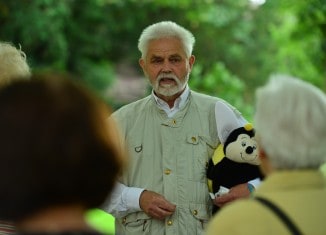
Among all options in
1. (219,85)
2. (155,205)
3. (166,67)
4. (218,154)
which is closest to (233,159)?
(218,154)

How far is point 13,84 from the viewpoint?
202 centimetres

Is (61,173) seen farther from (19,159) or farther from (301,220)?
(301,220)

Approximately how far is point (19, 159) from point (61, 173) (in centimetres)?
10

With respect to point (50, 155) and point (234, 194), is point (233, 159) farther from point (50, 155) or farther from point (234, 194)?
point (50, 155)

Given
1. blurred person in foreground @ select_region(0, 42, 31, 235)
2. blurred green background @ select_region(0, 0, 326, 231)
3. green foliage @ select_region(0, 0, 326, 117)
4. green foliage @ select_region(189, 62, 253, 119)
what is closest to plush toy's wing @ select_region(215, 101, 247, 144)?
blurred person in foreground @ select_region(0, 42, 31, 235)

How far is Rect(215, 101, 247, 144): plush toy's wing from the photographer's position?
4.26m

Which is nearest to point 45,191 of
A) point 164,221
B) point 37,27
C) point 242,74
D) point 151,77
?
point 164,221

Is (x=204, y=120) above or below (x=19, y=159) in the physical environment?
above

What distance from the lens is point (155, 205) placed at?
424 cm

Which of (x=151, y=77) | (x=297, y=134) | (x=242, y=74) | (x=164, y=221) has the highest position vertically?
(x=242, y=74)

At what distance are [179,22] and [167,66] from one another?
15.8m

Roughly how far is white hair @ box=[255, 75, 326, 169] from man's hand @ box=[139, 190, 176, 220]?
1.59 meters

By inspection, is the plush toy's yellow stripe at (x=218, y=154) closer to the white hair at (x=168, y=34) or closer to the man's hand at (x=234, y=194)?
the man's hand at (x=234, y=194)

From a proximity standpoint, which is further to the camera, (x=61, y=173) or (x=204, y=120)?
(x=204, y=120)
